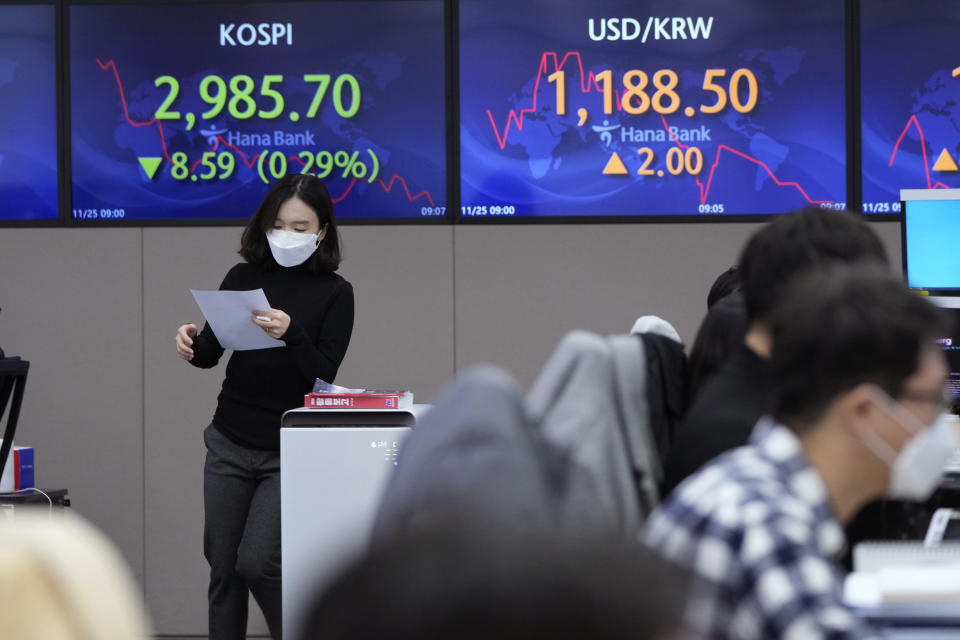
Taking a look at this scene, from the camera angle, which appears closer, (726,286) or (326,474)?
(726,286)

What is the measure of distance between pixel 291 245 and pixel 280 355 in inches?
12.1

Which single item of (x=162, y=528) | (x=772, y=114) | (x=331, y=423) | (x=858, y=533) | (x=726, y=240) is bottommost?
(x=162, y=528)

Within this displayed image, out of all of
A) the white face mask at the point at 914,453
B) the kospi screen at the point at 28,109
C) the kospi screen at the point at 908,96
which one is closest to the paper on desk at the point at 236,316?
the kospi screen at the point at 28,109

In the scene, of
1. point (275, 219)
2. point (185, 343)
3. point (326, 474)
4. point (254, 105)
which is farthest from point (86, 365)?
point (326, 474)

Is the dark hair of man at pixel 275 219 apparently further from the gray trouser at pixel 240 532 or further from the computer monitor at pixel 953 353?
the computer monitor at pixel 953 353

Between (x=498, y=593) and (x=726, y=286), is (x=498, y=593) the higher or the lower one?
the lower one

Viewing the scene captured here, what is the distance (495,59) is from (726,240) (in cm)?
109

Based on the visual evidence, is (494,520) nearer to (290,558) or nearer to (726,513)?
(726,513)

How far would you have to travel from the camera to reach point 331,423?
3.24 m

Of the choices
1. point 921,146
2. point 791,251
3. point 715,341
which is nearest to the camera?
point 791,251

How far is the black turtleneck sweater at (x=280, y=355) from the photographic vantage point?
3.20m

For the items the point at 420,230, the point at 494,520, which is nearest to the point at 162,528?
the point at 420,230

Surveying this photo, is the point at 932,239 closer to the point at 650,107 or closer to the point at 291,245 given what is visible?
the point at 650,107

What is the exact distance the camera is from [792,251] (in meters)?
1.81
